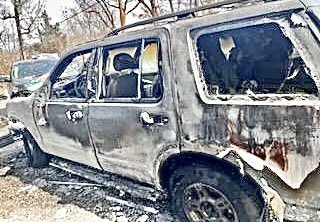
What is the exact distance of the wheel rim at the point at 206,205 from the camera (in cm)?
307

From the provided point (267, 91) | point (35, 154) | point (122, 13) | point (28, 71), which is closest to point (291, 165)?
point (267, 91)

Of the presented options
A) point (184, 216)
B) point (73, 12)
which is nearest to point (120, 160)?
point (184, 216)

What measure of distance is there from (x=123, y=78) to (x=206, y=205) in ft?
4.68

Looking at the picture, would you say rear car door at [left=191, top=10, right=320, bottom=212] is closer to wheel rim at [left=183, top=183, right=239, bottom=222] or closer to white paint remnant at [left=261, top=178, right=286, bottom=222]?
white paint remnant at [left=261, top=178, right=286, bottom=222]

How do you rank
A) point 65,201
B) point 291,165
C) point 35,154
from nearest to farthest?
point 291,165, point 65,201, point 35,154

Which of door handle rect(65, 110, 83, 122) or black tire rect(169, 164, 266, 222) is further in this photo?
door handle rect(65, 110, 83, 122)

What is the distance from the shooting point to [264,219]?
2.94 m

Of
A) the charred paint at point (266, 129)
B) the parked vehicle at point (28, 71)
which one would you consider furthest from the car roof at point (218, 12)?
the parked vehicle at point (28, 71)

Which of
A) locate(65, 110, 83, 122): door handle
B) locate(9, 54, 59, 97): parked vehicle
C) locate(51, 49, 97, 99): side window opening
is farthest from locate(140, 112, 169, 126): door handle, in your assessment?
locate(9, 54, 59, 97): parked vehicle

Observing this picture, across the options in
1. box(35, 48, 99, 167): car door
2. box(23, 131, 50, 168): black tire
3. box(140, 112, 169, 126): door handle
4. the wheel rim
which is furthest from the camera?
box(23, 131, 50, 168): black tire

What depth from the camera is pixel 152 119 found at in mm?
3314

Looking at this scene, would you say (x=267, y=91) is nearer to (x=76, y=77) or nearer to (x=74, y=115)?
(x=74, y=115)

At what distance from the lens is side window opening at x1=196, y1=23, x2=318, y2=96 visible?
2.56 meters

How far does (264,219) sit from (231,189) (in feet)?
1.05
